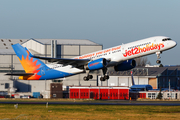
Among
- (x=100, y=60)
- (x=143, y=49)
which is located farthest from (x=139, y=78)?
(x=143, y=49)

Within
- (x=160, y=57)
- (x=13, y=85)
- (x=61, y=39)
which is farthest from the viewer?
(x=61, y=39)

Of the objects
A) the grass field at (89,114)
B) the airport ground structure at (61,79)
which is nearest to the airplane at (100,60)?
the grass field at (89,114)

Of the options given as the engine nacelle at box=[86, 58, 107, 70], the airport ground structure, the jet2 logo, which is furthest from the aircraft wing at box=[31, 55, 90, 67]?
the airport ground structure

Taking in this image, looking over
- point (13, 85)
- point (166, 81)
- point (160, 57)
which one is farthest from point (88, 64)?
point (166, 81)

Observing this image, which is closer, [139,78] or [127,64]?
[127,64]

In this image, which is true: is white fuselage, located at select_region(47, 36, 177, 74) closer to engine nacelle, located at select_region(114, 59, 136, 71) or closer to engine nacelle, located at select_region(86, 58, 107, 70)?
engine nacelle, located at select_region(86, 58, 107, 70)

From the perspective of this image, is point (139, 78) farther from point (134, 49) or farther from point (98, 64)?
point (134, 49)

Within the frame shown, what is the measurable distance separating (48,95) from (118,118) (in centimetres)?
6600

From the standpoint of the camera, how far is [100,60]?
183ft

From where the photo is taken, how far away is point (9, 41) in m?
153

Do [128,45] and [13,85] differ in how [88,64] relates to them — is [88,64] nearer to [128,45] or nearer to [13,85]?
[128,45]

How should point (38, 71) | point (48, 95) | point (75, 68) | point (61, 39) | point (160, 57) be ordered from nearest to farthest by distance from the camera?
point (160, 57) < point (75, 68) < point (38, 71) < point (48, 95) < point (61, 39)

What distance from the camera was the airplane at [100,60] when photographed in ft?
173

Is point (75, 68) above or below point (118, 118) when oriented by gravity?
above
